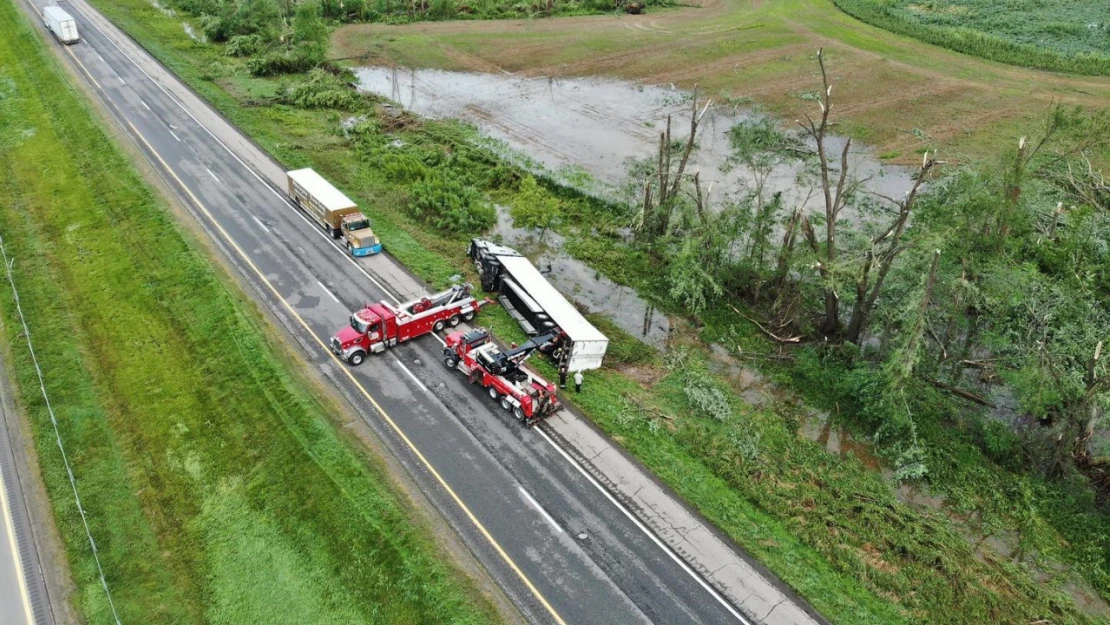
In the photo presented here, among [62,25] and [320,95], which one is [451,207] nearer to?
[320,95]

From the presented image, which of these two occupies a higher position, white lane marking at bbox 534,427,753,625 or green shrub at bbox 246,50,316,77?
green shrub at bbox 246,50,316,77

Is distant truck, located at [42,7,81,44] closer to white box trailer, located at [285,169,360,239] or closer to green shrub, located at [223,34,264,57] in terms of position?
green shrub, located at [223,34,264,57]

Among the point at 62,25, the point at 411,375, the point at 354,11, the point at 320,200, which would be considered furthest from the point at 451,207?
the point at 354,11

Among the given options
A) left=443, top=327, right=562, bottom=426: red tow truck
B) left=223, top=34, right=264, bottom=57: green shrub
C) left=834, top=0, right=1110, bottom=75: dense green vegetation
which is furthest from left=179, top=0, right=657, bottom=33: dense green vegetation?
left=443, top=327, right=562, bottom=426: red tow truck

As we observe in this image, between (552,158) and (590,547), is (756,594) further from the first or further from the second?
(552,158)

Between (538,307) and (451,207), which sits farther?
(451,207)

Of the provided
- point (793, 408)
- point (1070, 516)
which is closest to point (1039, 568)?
point (1070, 516)
